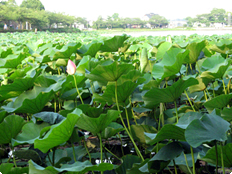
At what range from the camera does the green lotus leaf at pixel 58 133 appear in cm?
55

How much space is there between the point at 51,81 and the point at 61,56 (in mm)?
530

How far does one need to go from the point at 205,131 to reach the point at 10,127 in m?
0.55

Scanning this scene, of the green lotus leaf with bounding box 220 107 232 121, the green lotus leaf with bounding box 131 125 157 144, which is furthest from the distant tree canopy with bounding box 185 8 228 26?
the green lotus leaf with bounding box 220 107 232 121

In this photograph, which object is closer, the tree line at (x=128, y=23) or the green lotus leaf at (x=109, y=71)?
the green lotus leaf at (x=109, y=71)

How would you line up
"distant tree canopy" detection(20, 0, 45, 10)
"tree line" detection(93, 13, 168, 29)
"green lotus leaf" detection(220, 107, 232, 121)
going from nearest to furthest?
"green lotus leaf" detection(220, 107, 232, 121) < "distant tree canopy" detection(20, 0, 45, 10) < "tree line" detection(93, 13, 168, 29)

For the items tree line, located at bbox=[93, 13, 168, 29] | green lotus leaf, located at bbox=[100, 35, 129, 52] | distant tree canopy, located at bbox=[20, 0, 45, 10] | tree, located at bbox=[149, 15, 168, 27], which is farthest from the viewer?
tree, located at bbox=[149, 15, 168, 27]

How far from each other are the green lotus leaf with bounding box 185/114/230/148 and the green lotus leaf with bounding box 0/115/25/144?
1.65ft

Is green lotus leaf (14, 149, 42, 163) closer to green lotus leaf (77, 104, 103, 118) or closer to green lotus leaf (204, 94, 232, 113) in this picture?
green lotus leaf (77, 104, 103, 118)

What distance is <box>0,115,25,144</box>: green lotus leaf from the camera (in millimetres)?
706

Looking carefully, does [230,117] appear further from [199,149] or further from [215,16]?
[215,16]

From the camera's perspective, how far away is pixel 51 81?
1036 mm

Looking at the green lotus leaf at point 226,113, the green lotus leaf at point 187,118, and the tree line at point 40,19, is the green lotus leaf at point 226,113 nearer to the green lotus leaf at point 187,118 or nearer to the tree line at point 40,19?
the green lotus leaf at point 187,118

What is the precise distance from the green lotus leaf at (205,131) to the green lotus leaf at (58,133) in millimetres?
261

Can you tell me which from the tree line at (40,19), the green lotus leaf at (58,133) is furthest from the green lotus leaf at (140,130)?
the tree line at (40,19)
